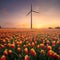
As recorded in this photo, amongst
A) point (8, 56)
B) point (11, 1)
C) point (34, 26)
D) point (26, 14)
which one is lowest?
point (8, 56)

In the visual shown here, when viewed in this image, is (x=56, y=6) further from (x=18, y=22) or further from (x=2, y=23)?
(x=2, y=23)

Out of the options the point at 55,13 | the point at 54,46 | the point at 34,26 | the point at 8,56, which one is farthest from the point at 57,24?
the point at 8,56

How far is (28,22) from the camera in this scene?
1.84 metres

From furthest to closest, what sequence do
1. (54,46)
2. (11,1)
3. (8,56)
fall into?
(11,1), (54,46), (8,56)

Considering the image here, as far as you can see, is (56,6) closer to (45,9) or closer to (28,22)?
→ (45,9)

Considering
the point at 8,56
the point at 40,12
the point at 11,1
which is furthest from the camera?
the point at 40,12

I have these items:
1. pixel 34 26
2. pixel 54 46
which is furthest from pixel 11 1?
pixel 54 46

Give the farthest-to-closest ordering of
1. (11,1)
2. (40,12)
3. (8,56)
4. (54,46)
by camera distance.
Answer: (40,12), (11,1), (54,46), (8,56)

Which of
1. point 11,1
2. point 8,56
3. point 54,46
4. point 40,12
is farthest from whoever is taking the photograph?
point 40,12

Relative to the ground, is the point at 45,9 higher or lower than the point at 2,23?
higher

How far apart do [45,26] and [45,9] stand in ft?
0.58

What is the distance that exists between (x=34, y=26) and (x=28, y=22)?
3.2 inches

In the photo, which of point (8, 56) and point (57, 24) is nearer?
point (8, 56)

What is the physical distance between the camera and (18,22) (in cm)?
172
